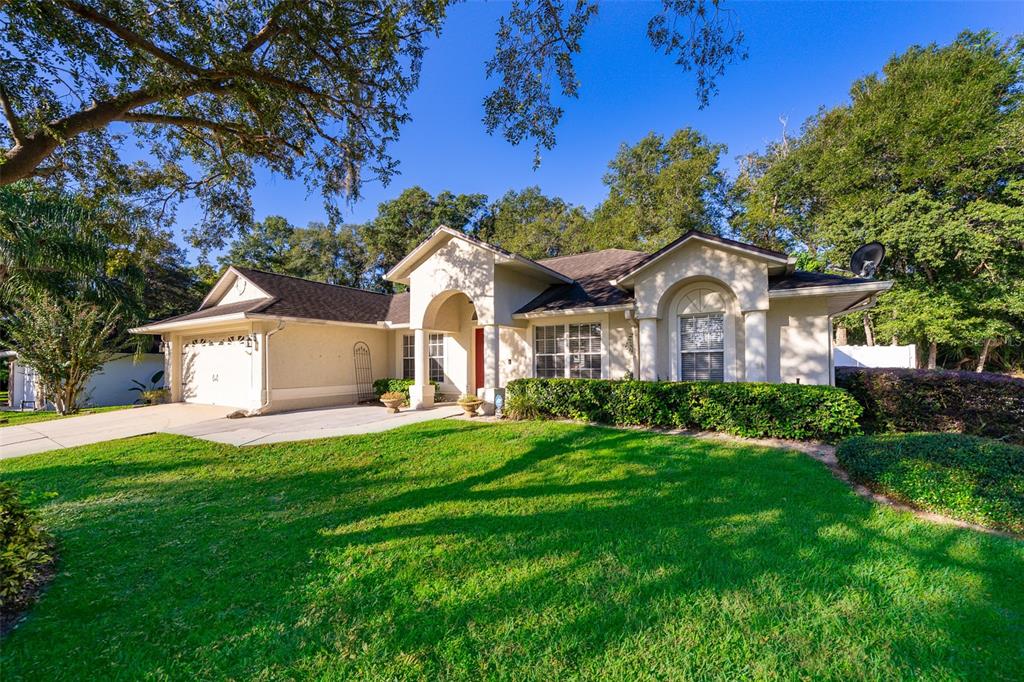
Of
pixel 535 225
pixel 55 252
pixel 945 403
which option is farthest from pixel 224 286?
pixel 535 225

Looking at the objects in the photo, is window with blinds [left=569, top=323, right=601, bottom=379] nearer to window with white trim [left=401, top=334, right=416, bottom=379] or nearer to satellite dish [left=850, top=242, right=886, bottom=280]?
satellite dish [left=850, top=242, right=886, bottom=280]

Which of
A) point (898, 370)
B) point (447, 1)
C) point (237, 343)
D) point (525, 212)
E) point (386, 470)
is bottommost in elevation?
point (386, 470)

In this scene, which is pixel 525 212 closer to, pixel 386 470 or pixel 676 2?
pixel 676 2

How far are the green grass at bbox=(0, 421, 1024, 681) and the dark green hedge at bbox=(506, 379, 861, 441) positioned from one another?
2.09 metres

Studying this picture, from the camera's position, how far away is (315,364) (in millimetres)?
14352

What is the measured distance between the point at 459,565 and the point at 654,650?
1764 millimetres

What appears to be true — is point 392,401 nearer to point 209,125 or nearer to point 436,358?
point 436,358

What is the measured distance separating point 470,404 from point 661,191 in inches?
856

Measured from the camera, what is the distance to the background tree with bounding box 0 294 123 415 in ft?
45.5

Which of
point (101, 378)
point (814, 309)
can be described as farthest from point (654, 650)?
point (101, 378)

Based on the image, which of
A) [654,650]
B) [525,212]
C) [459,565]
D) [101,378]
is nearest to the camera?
[654,650]

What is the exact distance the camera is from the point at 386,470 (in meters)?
6.64

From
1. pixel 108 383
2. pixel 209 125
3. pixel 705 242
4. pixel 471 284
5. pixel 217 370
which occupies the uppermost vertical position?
pixel 209 125

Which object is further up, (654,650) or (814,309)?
(814,309)
